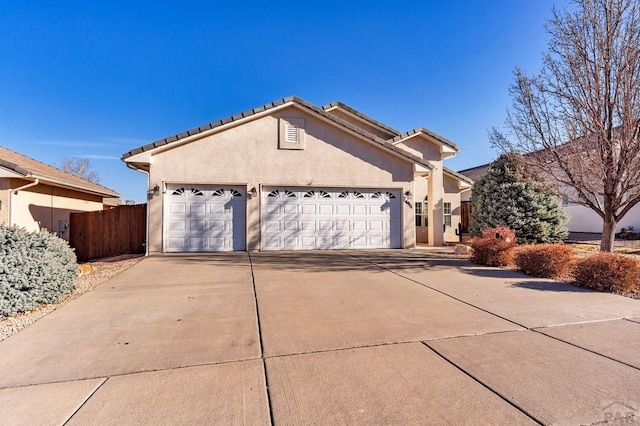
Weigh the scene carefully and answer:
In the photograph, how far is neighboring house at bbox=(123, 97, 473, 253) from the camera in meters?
11.5

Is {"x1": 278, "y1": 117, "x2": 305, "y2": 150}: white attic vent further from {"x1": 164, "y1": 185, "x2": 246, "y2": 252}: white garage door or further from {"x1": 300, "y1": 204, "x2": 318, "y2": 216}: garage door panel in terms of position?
{"x1": 164, "y1": 185, "x2": 246, "y2": 252}: white garage door

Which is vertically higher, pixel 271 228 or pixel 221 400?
pixel 271 228

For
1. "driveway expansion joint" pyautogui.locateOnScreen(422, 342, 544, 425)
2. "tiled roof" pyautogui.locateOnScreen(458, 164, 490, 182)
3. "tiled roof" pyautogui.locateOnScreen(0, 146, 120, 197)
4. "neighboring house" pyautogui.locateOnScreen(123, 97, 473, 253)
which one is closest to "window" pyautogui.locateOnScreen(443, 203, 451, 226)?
"neighboring house" pyautogui.locateOnScreen(123, 97, 473, 253)

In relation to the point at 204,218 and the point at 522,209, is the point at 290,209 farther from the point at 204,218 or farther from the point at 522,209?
the point at 522,209

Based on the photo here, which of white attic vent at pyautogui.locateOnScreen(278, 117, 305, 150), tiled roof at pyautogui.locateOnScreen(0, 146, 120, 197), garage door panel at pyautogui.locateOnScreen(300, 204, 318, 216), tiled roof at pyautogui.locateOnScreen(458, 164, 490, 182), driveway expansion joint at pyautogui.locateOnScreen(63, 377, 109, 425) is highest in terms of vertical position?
tiled roof at pyautogui.locateOnScreen(458, 164, 490, 182)

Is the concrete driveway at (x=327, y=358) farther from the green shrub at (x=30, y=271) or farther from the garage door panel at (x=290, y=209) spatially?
the garage door panel at (x=290, y=209)

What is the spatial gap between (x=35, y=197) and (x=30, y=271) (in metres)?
9.08

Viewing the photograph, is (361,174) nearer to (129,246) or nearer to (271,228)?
(271,228)

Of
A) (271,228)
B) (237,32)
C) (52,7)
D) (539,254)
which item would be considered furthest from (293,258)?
(52,7)

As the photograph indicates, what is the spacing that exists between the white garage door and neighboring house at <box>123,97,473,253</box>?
0.04 meters

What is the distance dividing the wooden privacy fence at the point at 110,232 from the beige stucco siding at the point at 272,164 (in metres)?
1.36

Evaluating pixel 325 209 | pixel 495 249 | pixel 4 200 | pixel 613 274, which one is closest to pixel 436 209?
pixel 325 209

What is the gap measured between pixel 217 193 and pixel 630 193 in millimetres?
12734

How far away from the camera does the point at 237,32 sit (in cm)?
1312
